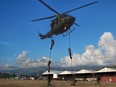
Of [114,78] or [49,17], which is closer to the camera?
[49,17]

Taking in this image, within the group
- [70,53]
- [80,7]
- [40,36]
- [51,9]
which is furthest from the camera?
[40,36]

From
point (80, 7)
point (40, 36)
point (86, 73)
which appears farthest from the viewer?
point (86, 73)

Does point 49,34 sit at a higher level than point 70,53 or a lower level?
higher

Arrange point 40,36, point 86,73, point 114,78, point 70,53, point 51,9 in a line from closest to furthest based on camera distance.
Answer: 1. point 70,53
2. point 51,9
3. point 40,36
4. point 114,78
5. point 86,73

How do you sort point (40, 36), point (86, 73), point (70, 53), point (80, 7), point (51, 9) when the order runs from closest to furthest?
point (70, 53), point (80, 7), point (51, 9), point (40, 36), point (86, 73)

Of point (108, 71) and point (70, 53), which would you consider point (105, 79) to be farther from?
point (70, 53)

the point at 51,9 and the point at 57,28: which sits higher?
the point at 51,9

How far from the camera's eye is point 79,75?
19050 cm

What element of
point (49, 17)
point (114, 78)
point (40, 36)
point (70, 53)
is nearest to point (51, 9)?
point (49, 17)

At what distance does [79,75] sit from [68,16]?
13355cm

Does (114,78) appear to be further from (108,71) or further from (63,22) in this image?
(63,22)

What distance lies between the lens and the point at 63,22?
59.9 meters

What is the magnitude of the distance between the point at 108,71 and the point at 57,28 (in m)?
101

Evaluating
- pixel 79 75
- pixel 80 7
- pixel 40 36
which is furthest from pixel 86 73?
pixel 80 7
